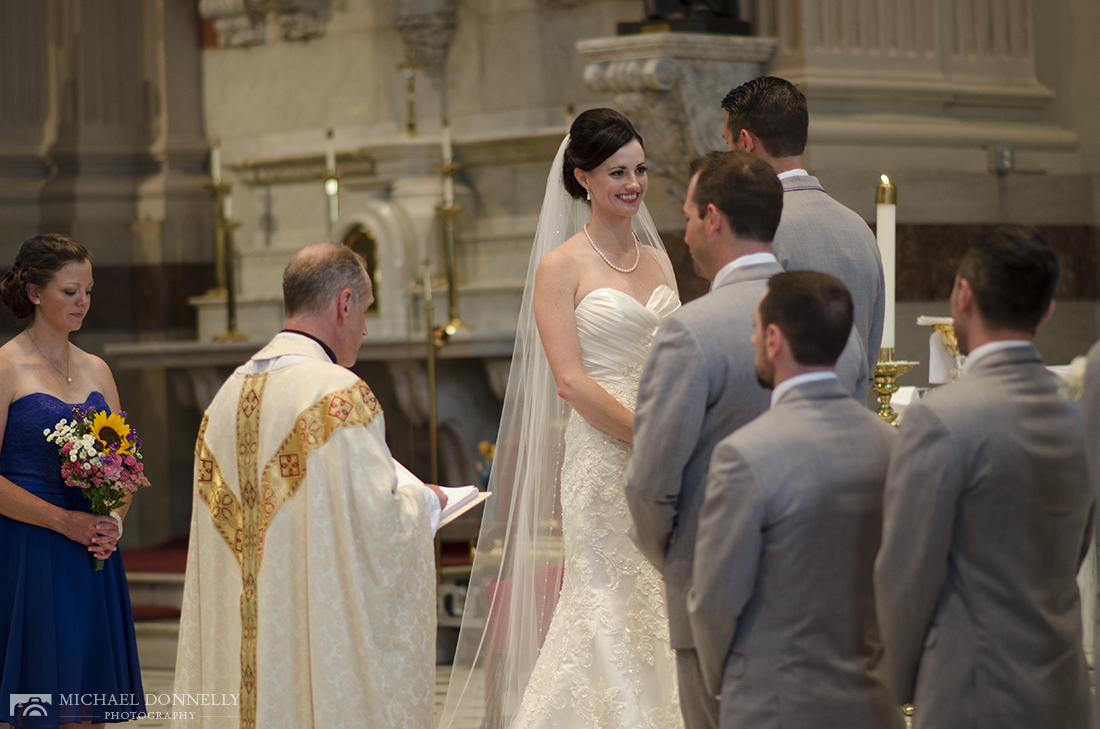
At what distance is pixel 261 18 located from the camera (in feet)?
28.4

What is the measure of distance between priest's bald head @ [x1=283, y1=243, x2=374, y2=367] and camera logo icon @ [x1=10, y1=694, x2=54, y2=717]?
1.53 metres

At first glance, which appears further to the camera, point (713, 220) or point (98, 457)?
point (98, 457)

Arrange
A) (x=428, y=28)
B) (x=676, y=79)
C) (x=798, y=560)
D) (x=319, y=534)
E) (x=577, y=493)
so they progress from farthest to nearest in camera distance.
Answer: (x=428, y=28), (x=676, y=79), (x=577, y=493), (x=319, y=534), (x=798, y=560)

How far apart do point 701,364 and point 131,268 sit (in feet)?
20.9

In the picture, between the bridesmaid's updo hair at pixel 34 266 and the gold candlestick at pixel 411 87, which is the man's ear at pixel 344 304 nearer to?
the bridesmaid's updo hair at pixel 34 266

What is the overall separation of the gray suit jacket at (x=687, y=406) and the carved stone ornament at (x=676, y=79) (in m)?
2.94

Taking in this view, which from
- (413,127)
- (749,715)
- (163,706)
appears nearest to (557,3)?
(413,127)

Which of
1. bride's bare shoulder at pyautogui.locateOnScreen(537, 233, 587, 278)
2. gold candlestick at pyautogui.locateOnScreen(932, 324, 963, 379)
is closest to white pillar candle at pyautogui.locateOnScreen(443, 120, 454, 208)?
bride's bare shoulder at pyautogui.locateOnScreen(537, 233, 587, 278)

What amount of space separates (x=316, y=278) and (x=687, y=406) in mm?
1076

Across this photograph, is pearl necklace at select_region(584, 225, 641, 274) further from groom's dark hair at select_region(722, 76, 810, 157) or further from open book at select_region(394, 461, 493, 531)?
open book at select_region(394, 461, 493, 531)

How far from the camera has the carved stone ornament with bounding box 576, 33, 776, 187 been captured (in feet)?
18.4

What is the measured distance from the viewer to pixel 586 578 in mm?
3553

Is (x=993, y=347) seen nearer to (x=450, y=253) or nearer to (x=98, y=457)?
(x=98, y=457)

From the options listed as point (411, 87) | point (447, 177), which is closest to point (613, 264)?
point (447, 177)
